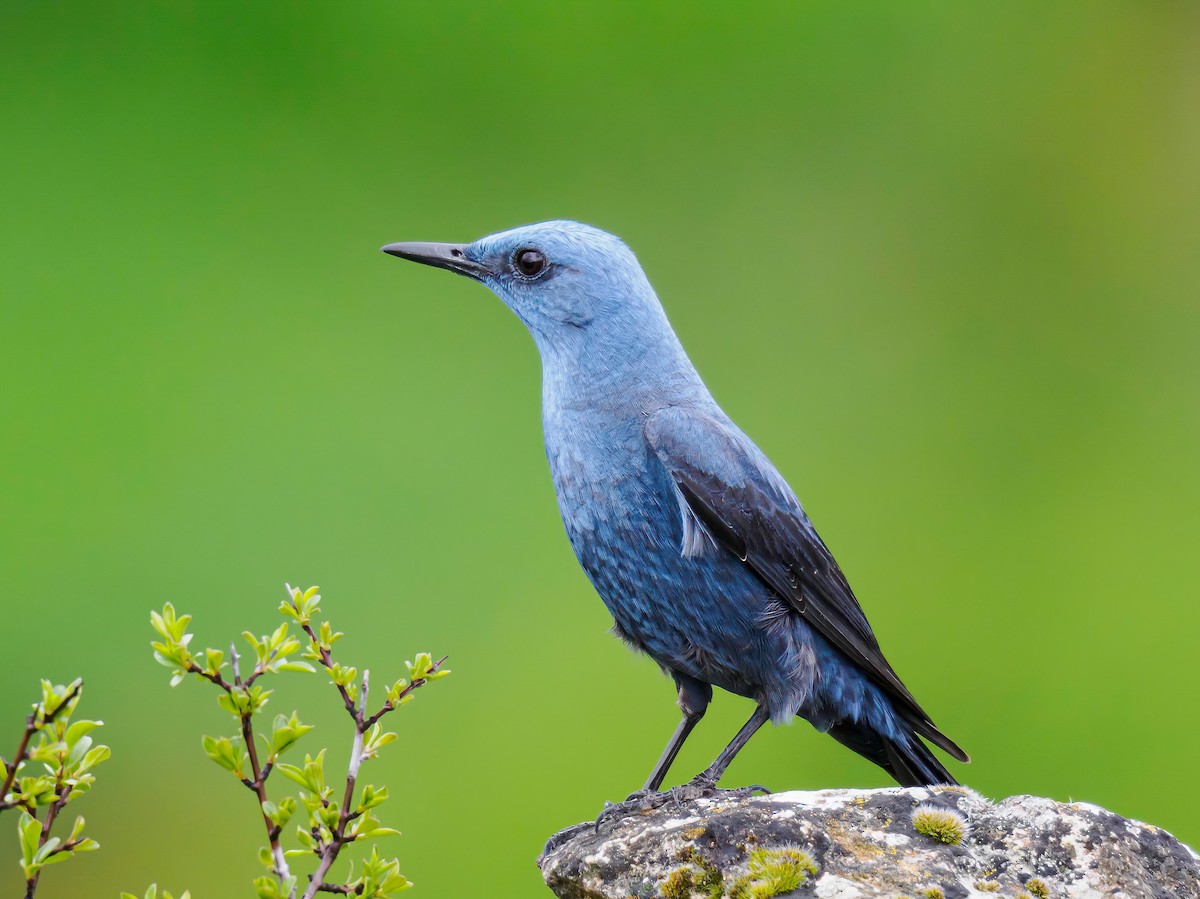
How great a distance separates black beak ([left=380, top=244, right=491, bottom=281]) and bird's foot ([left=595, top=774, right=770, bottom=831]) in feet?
6.11

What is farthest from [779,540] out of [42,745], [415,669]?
[42,745]

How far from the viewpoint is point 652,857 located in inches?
121

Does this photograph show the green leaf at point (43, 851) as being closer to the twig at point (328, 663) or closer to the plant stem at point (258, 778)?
the plant stem at point (258, 778)

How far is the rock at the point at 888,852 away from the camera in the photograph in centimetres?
282

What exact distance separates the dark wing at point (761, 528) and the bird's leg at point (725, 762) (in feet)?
1.14

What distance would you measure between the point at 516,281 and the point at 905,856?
2.22 m

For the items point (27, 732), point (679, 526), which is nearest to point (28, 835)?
point (27, 732)

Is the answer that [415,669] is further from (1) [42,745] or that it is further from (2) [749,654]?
(2) [749,654]

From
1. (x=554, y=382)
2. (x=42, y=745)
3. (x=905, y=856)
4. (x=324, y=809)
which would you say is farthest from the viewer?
(x=554, y=382)

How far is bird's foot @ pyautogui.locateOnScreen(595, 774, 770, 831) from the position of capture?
133 inches

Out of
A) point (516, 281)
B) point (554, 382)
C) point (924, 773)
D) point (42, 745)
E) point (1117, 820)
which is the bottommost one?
point (42, 745)

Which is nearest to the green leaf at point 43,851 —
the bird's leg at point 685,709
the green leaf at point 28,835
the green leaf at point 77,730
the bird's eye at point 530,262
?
the green leaf at point 28,835

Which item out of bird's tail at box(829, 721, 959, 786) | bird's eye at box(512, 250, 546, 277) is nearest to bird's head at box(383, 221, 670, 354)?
bird's eye at box(512, 250, 546, 277)

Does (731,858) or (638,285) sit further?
(638,285)
